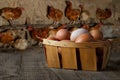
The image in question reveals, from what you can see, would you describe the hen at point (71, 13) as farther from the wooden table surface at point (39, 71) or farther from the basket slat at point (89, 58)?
the basket slat at point (89, 58)

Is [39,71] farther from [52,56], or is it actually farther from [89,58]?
[89,58]

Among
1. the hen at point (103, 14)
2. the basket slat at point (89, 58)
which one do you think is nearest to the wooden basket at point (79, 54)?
the basket slat at point (89, 58)

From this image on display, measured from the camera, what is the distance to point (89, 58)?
1.32 m

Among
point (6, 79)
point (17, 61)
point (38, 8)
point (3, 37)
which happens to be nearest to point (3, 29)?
point (3, 37)

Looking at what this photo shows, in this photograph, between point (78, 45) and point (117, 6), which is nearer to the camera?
point (78, 45)

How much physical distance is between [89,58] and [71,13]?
958 mm

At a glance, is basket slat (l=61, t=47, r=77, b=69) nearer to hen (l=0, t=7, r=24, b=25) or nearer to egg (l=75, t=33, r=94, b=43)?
egg (l=75, t=33, r=94, b=43)

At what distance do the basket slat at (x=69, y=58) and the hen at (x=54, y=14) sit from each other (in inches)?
34.3

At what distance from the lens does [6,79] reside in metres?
1.21

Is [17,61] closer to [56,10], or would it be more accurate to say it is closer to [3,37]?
[3,37]

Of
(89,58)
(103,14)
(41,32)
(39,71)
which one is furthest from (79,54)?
(103,14)

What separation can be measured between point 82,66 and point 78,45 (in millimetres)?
121

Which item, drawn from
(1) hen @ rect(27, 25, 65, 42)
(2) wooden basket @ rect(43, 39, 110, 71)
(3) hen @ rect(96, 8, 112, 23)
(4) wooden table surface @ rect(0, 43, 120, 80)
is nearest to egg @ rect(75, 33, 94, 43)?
(2) wooden basket @ rect(43, 39, 110, 71)

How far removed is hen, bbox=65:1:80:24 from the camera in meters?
2.20
